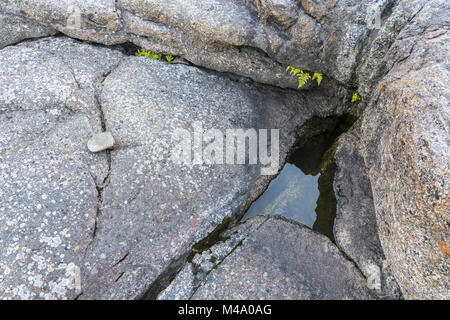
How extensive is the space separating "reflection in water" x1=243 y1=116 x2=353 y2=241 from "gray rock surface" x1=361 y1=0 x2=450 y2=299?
0.70m

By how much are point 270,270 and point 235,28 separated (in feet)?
10.8

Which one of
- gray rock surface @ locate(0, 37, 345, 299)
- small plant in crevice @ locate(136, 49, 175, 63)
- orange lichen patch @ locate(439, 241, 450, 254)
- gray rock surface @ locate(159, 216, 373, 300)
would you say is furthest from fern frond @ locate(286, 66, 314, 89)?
orange lichen patch @ locate(439, 241, 450, 254)

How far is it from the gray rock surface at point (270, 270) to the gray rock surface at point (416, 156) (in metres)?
0.59

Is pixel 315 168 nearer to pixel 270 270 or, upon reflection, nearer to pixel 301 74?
pixel 301 74

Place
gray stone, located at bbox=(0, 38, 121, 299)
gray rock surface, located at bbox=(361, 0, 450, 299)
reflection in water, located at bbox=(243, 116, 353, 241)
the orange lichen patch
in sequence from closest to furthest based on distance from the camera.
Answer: the orange lichen patch → gray rock surface, located at bbox=(361, 0, 450, 299) → gray stone, located at bbox=(0, 38, 121, 299) → reflection in water, located at bbox=(243, 116, 353, 241)

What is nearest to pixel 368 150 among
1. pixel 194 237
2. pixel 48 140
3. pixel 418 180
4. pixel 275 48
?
pixel 418 180

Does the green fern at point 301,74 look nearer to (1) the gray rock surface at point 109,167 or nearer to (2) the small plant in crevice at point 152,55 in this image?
(1) the gray rock surface at point 109,167

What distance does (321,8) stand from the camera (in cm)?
461

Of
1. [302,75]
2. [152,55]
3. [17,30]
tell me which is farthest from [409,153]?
[17,30]

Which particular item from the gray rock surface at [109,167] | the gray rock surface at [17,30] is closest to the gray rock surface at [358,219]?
the gray rock surface at [109,167]

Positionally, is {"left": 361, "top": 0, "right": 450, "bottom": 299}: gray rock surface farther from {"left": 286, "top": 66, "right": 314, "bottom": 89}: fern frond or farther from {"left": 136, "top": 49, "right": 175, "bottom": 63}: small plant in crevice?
{"left": 136, "top": 49, "right": 175, "bottom": 63}: small plant in crevice

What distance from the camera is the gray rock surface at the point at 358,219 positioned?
390 centimetres

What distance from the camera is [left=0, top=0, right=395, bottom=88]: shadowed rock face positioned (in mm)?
4676

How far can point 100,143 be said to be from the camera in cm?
451
